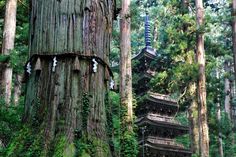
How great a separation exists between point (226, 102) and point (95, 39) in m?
38.6

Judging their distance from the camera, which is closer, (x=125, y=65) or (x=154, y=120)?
(x=125, y=65)

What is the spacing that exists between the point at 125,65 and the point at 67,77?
1264cm

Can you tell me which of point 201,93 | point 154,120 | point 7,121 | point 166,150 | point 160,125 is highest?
point 201,93

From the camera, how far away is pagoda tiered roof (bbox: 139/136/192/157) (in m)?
22.9

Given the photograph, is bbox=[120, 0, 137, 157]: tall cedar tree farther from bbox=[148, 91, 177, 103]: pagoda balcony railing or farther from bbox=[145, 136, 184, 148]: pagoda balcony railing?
bbox=[145, 136, 184, 148]: pagoda balcony railing

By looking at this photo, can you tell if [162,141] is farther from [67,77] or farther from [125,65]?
[67,77]

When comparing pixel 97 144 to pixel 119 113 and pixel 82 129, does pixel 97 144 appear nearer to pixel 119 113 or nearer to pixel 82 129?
pixel 82 129

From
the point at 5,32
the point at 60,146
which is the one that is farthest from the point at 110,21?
the point at 5,32

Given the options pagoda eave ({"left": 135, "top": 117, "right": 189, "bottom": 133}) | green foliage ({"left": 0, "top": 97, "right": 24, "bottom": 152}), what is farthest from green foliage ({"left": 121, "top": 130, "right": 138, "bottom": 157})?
pagoda eave ({"left": 135, "top": 117, "right": 189, "bottom": 133})

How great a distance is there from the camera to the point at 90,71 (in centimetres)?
324

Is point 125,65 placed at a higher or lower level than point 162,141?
higher

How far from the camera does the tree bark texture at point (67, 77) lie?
3.06 metres

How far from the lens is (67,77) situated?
10.3ft

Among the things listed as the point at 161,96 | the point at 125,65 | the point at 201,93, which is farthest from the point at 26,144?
the point at 161,96
